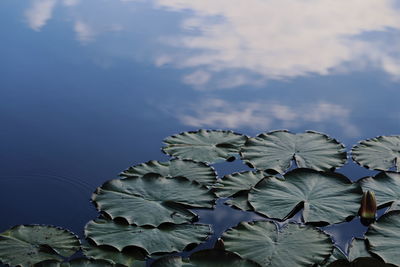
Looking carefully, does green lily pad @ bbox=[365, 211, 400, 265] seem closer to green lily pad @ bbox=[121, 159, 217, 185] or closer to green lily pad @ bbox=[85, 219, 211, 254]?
green lily pad @ bbox=[85, 219, 211, 254]

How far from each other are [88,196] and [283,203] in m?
0.93

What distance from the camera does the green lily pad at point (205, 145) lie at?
10.2ft

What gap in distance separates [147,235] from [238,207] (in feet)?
1.64

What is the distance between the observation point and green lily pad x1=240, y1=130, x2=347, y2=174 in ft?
9.87

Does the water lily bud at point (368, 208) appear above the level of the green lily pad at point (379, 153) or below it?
below

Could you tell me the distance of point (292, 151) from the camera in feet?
10.3

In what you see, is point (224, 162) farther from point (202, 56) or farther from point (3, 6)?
point (3, 6)

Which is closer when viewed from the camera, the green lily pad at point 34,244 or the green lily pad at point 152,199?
the green lily pad at point 34,244

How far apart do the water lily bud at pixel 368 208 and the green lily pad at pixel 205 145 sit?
807 millimetres

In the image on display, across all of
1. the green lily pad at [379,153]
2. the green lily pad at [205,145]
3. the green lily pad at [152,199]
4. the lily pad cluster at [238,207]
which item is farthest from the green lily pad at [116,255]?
the green lily pad at [379,153]

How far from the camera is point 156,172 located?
2920mm

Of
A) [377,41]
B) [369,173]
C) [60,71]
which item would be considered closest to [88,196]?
[369,173]

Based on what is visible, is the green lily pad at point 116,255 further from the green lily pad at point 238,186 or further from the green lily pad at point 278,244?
the green lily pad at point 238,186

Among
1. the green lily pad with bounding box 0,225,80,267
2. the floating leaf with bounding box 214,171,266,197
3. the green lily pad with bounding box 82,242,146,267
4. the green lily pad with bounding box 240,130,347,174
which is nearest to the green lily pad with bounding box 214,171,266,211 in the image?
the floating leaf with bounding box 214,171,266,197
